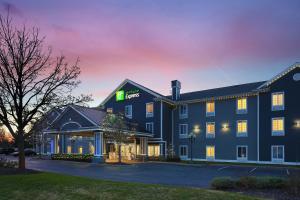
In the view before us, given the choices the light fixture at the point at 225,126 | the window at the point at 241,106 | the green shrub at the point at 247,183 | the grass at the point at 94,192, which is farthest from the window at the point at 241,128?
the grass at the point at 94,192

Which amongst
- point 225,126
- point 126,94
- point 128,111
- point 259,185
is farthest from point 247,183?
point 126,94

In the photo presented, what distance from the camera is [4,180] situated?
15266 millimetres

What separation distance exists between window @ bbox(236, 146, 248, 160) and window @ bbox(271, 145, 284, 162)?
3439mm

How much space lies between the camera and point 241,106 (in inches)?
1602

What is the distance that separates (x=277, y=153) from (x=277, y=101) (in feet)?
19.4

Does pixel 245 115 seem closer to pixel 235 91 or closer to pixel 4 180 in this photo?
pixel 235 91

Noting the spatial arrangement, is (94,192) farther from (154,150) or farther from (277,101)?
(154,150)

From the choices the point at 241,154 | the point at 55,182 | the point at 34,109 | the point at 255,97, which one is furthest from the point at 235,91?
the point at 55,182

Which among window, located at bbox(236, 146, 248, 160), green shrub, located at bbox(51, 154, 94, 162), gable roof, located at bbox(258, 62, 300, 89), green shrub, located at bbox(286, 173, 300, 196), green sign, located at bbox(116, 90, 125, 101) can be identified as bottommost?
green shrub, located at bbox(51, 154, 94, 162)

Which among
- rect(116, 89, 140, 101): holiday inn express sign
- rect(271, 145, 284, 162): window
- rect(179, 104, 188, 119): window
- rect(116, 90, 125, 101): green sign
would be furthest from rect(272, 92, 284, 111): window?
rect(116, 90, 125, 101): green sign

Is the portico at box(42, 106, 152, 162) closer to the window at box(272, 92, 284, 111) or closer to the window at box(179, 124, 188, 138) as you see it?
the window at box(179, 124, 188, 138)

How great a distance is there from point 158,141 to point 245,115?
12.6 metres

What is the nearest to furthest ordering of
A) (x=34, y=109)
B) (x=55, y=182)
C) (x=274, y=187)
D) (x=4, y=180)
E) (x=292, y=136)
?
(x=274, y=187)
(x=55, y=182)
(x=4, y=180)
(x=34, y=109)
(x=292, y=136)

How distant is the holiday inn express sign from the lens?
4847cm
